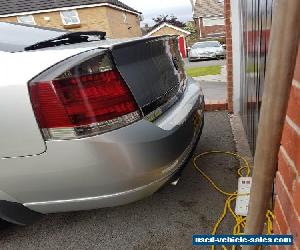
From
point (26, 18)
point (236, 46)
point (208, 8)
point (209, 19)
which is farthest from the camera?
point (208, 8)

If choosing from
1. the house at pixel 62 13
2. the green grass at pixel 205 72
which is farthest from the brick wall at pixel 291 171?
the house at pixel 62 13

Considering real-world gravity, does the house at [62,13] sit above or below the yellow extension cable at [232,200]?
above

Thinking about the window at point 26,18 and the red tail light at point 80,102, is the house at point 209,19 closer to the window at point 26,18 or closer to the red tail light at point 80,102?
the window at point 26,18

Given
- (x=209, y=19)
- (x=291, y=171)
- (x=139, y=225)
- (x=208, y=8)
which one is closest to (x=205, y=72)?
(x=139, y=225)

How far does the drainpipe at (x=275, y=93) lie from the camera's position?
2.44 ft

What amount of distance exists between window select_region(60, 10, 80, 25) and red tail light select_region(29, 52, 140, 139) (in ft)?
74.7

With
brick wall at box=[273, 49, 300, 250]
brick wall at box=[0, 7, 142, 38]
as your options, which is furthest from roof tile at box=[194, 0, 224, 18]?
brick wall at box=[273, 49, 300, 250]

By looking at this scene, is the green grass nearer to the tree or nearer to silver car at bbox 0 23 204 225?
silver car at bbox 0 23 204 225

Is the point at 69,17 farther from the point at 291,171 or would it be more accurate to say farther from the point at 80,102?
the point at 291,171

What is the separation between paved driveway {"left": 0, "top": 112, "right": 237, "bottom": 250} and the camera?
204cm

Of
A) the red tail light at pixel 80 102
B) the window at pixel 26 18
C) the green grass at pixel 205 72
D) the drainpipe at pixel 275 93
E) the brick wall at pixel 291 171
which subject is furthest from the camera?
the window at pixel 26 18

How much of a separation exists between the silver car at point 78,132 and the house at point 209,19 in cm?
3630

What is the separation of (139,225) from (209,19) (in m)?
37.0

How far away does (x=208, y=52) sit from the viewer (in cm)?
1795
